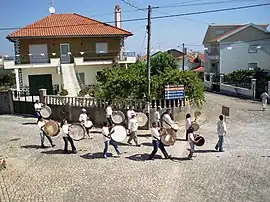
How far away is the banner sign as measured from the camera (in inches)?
655

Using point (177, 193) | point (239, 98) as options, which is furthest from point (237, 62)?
point (177, 193)

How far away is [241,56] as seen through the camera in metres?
40.4

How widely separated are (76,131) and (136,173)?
3533mm

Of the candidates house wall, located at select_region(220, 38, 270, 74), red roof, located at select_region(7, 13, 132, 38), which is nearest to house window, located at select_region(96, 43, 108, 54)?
red roof, located at select_region(7, 13, 132, 38)

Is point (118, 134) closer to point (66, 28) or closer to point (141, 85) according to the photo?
point (141, 85)

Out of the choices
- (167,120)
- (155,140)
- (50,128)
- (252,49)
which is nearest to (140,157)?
(155,140)

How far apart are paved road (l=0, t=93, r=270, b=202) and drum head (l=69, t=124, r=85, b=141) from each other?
0.68 metres

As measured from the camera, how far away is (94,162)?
37.6ft

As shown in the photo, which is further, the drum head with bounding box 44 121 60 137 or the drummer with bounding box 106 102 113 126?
the drummer with bounding box 106 102 113 126

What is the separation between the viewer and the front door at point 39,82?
95.3 feet

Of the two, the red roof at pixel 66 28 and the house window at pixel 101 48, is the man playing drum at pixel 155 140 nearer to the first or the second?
the red roof at pixel 66 28

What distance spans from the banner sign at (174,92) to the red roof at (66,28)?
15.0 metres

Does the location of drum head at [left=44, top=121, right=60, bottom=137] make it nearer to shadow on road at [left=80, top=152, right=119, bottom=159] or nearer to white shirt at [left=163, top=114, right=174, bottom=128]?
shadow on road at [left=80, top=152, right=119, bottom=159]

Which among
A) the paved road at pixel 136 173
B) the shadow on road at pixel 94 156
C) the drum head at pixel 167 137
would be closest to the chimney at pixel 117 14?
the paved road at pixel 136 173
